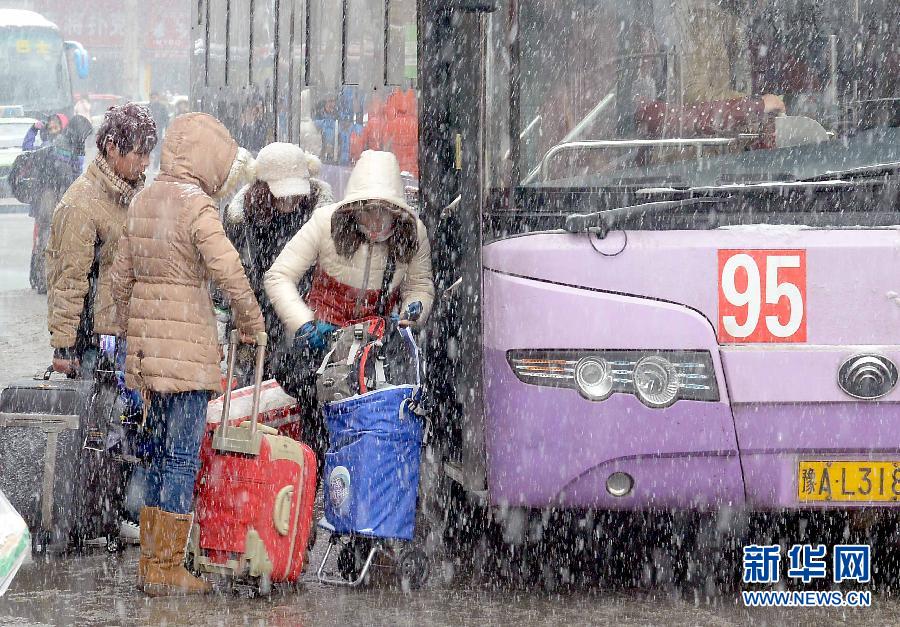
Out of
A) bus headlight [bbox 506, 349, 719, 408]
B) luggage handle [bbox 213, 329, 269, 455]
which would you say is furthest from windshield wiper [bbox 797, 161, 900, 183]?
luggage handle [bbox 213, 329, 269, 455]

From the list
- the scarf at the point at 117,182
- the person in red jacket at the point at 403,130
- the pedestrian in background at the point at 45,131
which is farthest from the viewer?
the pedestrian in background at the point at 45,131

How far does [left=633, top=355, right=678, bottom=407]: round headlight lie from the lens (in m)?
5.06

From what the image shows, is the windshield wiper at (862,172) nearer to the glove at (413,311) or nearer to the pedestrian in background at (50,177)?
the glove at (413,311)

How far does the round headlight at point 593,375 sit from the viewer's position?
5078mm

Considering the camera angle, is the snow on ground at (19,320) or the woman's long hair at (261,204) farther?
the snow on ground at (19,320)

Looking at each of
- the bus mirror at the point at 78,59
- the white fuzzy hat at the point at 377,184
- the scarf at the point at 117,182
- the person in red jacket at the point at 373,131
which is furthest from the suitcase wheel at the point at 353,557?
the bus mirror at the point at 78,59

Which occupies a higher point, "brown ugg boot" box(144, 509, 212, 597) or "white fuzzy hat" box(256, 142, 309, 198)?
"white fuzzy hat" box(256, 142, 309, 198)

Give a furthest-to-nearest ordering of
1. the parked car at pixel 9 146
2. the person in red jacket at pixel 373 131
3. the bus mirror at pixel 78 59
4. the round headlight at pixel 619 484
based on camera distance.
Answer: the bus mirror at pixel 78 59
the parked car at pixel 9 146
the person in red jacket at pixel 373 131
the round headlight at pixel 619 484

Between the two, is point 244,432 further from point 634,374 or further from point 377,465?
point 634,374

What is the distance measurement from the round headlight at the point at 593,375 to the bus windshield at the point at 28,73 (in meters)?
28.3

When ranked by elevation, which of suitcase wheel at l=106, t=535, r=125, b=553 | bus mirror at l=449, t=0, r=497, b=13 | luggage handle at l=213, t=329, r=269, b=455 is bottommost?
suitcase wheel at l=106, t=535, r=125, b=553

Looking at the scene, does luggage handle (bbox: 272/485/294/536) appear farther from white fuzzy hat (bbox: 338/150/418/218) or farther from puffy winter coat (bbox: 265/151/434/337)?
white fuzzy hat (bbox: 338/150/418/218)

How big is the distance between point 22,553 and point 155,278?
6.46 ft

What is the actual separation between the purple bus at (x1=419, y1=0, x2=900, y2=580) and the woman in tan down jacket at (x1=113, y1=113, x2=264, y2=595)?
0.87m
